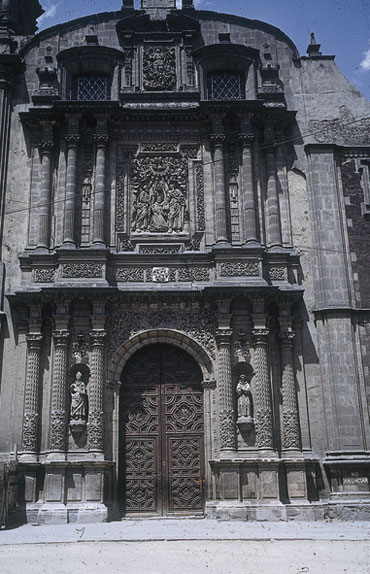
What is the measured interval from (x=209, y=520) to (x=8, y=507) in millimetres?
4491

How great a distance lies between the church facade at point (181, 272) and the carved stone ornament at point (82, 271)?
51 mm

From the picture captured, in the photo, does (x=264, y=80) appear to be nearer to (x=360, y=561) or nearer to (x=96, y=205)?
(x=96, y=205)

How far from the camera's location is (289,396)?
16.2 m

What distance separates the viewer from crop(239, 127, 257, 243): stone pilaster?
17.5 metres

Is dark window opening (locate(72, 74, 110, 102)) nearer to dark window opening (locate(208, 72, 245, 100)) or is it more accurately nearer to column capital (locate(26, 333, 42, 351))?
dark window opening (locate(208, 72, 245, 100))

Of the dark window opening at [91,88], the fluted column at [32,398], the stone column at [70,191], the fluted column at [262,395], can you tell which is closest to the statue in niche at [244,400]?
the fluted column at [262,395]

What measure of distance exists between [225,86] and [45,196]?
6.36 metres

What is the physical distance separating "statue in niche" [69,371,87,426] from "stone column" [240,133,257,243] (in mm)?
5766

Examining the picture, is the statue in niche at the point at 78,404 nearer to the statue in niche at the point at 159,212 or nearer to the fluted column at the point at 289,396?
the statue in niche at the point at 159,212

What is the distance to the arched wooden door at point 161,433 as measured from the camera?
1589 cm

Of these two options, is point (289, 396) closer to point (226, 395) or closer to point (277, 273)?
point (226, 395)

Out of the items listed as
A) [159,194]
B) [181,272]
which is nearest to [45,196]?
[159,194]

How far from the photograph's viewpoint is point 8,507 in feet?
47.1

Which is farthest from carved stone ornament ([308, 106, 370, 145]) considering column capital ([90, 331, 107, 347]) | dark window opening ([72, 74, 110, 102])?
column capital ([90, 331, 107, 347])
